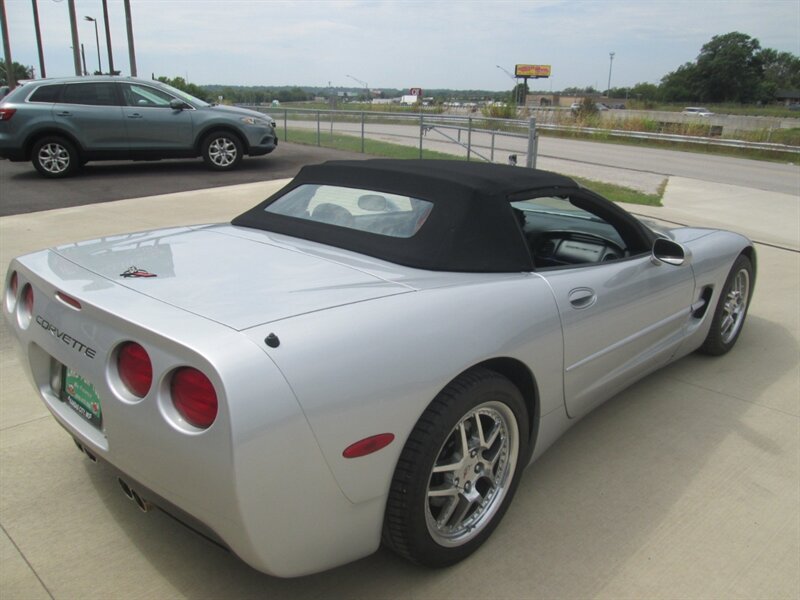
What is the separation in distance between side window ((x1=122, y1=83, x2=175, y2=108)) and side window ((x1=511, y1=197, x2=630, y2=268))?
380 inches

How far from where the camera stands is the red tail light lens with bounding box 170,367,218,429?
69.4 inches

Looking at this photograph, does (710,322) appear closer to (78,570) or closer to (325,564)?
(325,564)

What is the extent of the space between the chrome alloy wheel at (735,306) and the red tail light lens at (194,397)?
11.7ft

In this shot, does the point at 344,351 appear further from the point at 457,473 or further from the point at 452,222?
the point at 452,222

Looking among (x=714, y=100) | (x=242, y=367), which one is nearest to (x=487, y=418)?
(x=242, y=367)

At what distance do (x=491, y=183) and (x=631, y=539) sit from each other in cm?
155

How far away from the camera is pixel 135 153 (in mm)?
11656

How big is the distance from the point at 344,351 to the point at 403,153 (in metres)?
14.1

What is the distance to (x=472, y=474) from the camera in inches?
94.1

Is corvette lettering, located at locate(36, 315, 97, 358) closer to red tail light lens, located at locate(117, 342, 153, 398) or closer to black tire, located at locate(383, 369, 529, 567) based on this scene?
red tail light lens, located at locate(117, 342, 153, 398)

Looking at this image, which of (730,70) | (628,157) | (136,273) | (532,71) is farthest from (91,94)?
(730,70)

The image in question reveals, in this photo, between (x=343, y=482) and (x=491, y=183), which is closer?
(x=343, y=482)

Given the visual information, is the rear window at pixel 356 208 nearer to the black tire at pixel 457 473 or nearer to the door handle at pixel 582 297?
the door handle at pixel 582 297

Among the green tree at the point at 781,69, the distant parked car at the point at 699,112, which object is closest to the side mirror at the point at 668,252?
the distant parked car at the point at 699,112
